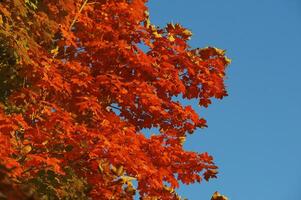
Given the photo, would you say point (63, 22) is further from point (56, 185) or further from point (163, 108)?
point (56, 185)

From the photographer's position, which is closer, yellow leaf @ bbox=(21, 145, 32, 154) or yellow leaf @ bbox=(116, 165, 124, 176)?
yellow leaf @ bbox=(21, 145, 32, 154)

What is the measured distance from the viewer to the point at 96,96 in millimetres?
11977

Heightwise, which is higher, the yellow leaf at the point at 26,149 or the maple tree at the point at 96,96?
the maple tree at the point at 96,96

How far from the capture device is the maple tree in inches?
379

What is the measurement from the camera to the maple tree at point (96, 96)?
962cm

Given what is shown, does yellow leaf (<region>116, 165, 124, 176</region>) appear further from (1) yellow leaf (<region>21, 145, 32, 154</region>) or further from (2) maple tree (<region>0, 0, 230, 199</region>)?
(1) yellow leaf (<region>21, 145, 32, 154</region>)

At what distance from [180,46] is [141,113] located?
2.55m

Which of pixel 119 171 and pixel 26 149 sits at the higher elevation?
pixel 119 171

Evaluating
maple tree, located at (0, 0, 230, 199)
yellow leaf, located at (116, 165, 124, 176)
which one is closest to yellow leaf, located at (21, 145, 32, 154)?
maple tree, located at (0, 0, 230, 199)

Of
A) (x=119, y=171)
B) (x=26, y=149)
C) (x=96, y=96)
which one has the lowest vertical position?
(x=26, y=149)

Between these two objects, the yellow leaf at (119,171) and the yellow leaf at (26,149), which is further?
the yellow leaf at (119,171)

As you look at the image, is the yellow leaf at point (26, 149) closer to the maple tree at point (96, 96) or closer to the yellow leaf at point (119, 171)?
the maple tree at point (96, 96)

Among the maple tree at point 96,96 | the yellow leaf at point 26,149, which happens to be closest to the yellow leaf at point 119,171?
the maple tree at point 96,96

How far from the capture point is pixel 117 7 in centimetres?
1297
